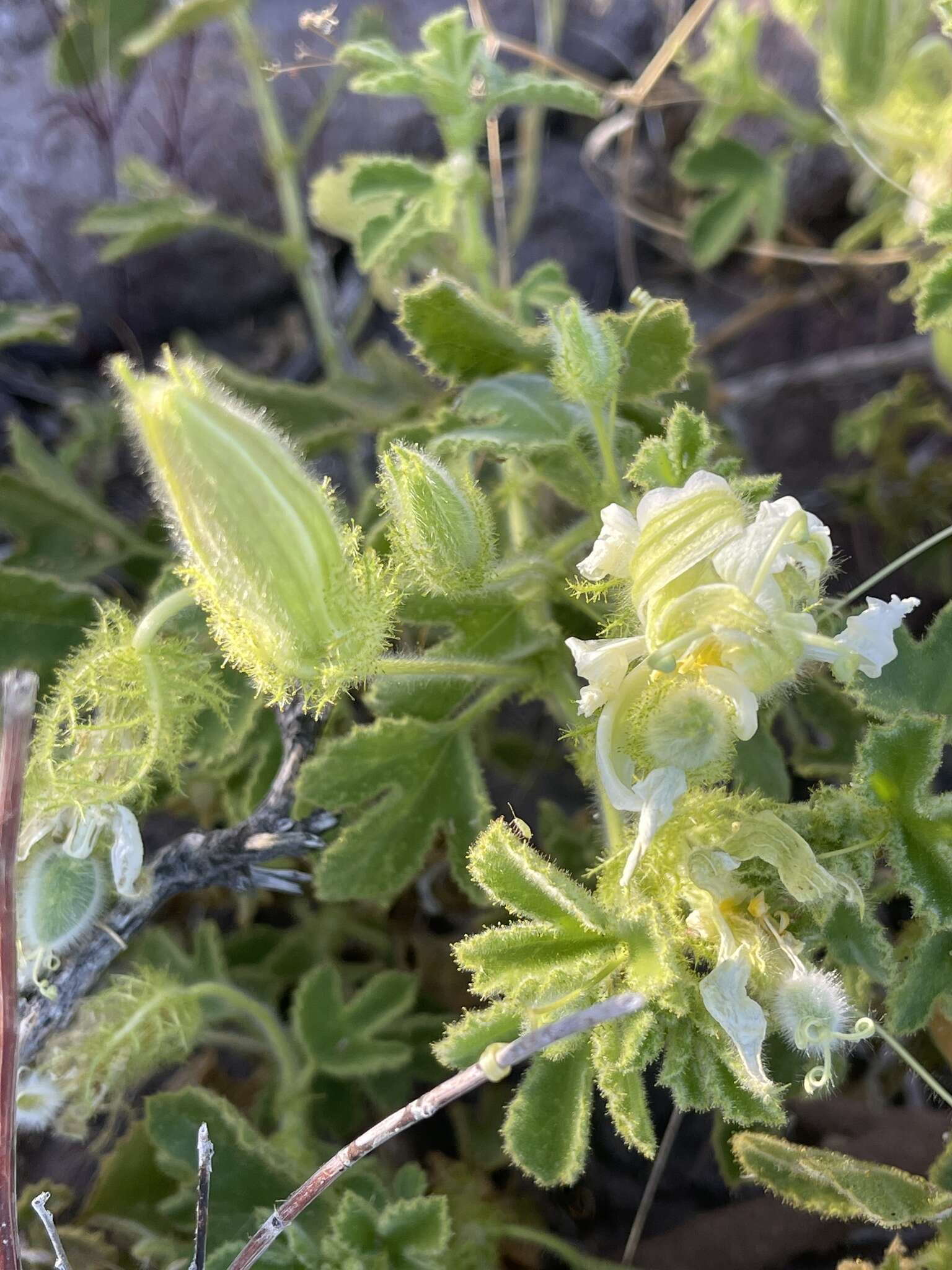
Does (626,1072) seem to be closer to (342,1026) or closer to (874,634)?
(874,634)

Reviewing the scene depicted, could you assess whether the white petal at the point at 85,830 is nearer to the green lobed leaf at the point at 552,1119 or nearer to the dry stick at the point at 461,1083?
the dry stick at the point at 461,1083

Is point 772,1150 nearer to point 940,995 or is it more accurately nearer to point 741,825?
point 940,995

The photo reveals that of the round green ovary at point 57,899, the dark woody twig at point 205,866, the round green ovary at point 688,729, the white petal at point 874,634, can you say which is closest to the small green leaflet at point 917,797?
the white petal at point 874,634

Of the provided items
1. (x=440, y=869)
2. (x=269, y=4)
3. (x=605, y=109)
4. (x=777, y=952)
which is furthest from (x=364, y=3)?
(x=777, y=952)

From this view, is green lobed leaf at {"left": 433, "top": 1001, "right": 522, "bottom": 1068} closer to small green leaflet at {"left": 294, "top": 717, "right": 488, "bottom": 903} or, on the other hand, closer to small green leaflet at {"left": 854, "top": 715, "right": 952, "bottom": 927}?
small green leaflet at {"left": 294, "top": 717, "right": 488, "bottom": 903}

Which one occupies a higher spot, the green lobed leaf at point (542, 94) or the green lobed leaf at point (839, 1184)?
the green lobed leaf at point (542, 94)

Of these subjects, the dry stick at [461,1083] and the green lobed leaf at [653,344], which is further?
the green lobed leaf at [653,344]
